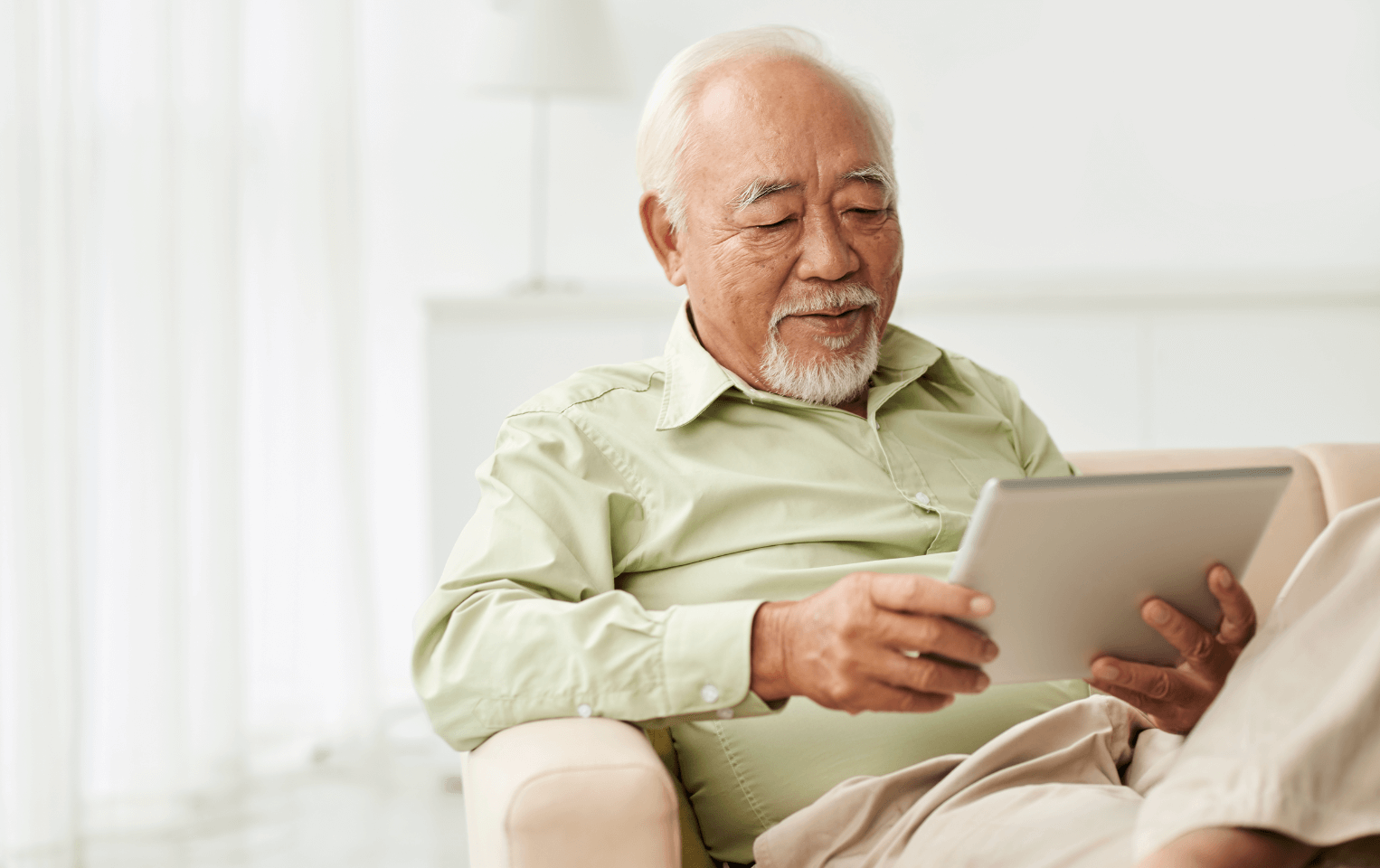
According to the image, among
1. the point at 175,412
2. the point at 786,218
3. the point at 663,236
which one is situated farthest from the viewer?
the point at 175,412

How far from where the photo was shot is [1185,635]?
1.04 m

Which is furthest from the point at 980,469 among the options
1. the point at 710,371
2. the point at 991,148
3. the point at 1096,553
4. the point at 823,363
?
the point at 991,148

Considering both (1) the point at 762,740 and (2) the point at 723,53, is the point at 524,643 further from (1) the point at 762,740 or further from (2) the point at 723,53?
(2) the point at 723,53

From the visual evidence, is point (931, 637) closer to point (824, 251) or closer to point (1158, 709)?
point (1158, 709)

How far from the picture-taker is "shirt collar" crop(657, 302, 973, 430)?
141cm

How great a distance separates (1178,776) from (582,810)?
43 cm

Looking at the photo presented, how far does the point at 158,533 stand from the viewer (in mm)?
2461

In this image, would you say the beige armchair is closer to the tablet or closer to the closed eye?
the tablet

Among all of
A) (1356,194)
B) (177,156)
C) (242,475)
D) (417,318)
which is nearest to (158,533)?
(242,475)

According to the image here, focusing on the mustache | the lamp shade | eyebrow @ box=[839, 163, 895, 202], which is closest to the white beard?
the mustache

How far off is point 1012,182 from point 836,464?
6.62ft

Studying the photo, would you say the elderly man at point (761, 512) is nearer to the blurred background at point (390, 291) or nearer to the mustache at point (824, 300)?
the mustache at point (824, 300)

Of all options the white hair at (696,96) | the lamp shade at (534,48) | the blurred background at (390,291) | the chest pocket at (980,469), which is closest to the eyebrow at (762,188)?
the white hair at (696,96)

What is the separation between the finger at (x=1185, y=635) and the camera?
1016 mm
